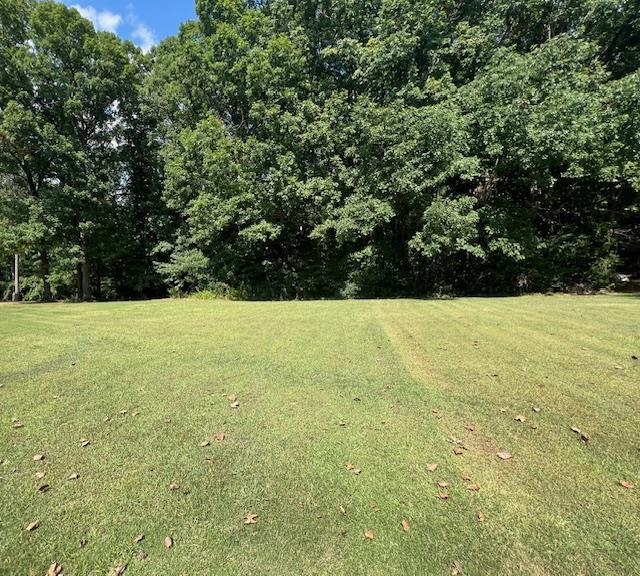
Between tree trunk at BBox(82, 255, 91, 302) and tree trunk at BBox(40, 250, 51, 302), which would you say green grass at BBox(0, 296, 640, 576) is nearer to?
tree trunk at BBox(82, 255, 91, 302)

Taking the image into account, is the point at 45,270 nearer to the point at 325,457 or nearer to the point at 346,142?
the point at 346,142

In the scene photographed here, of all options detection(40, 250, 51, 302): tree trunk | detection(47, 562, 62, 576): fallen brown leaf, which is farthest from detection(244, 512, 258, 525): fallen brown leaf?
detection(40, 250, 51, 302): tree trunk

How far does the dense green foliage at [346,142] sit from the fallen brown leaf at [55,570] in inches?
534

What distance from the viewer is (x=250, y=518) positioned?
101 inches

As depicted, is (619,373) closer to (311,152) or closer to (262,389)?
(262,389)

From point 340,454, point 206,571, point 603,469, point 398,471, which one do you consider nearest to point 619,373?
point 603,469

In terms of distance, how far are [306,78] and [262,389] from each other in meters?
16.3

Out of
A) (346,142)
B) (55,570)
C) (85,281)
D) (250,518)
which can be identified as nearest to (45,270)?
(85,281)

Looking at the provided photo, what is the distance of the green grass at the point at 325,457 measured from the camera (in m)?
2.30

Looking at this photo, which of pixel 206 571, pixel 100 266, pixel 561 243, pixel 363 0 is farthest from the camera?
pixel 100 266

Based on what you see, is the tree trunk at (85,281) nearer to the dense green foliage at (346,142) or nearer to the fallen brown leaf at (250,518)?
the dense green foliage at (346,142)

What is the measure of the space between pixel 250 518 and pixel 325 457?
872mm

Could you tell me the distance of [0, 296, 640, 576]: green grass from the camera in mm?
2299

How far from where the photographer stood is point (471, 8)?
17328mm
